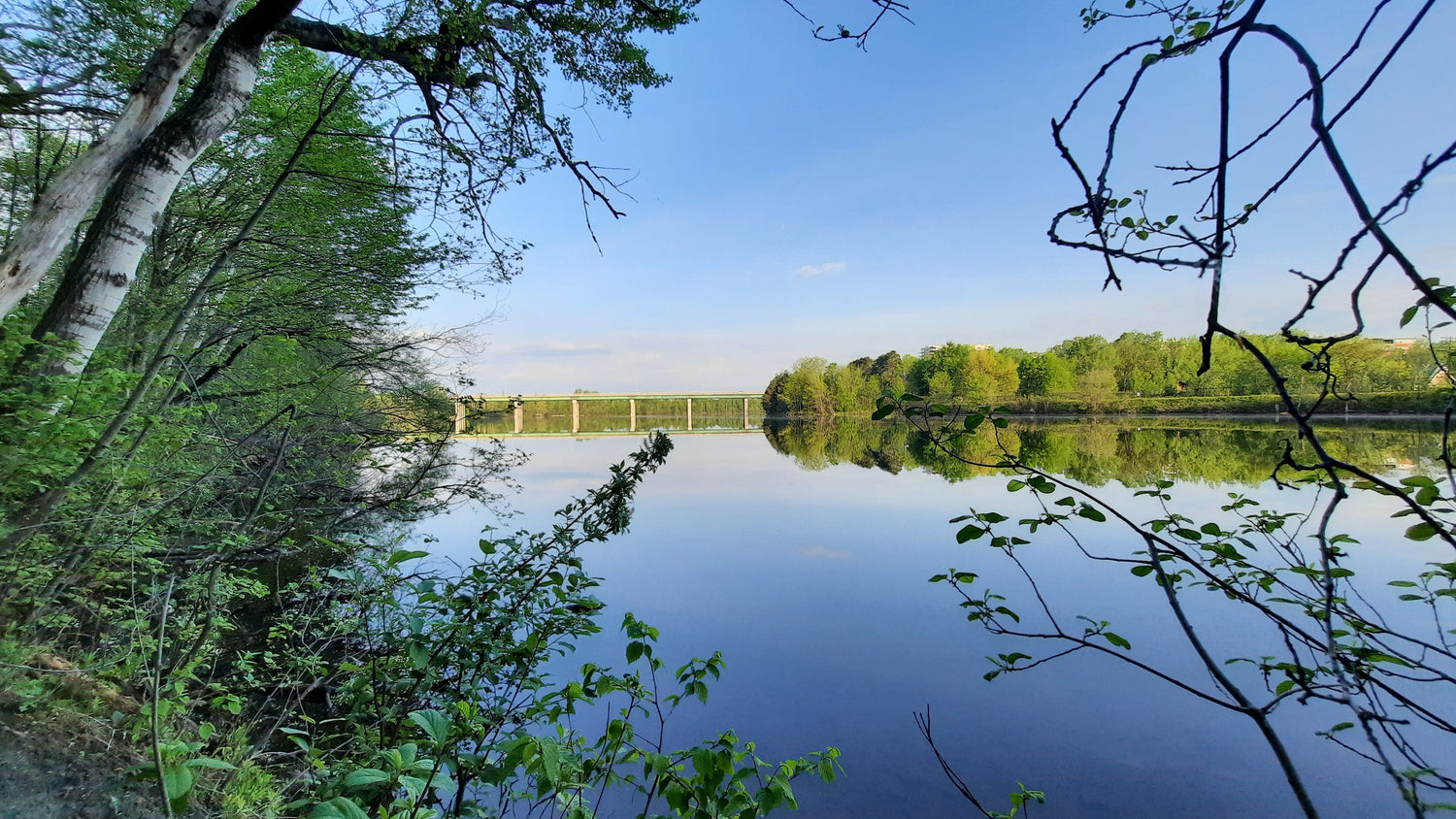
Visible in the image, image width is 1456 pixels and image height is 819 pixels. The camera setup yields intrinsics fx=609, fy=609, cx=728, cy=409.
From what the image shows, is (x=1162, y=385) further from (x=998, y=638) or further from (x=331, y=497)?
(x=331, y=497)

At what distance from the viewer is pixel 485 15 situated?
3031mm

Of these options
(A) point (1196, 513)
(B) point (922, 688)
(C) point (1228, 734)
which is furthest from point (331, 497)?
(A) point (1196, 513)

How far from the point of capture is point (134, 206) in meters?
2.27

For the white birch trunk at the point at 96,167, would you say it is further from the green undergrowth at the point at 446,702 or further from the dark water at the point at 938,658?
the dark water at the point at 938,658

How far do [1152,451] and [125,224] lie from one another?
22.7m

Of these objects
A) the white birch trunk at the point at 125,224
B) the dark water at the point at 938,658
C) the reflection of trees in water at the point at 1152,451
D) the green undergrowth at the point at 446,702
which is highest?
the white birch trunk at the point at 125,224

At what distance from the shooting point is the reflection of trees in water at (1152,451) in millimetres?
12555

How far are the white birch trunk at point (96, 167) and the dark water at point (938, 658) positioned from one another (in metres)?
4.02

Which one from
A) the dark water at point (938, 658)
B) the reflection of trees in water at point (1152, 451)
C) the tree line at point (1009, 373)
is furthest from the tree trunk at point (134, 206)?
the tree line at point (1009, 373)

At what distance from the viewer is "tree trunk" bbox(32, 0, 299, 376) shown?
2172mm

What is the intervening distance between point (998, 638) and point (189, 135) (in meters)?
6.80

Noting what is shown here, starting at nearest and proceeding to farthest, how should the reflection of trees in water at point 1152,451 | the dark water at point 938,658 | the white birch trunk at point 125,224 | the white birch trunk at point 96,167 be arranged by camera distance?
the white birch trunk at point 96,167
the white birch trunk at point 125,224
the dark water at point 938,658
the reflection of trees in water at point 1152,451

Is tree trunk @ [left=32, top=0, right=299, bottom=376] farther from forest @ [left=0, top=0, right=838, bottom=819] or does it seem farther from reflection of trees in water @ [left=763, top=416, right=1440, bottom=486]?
reflection of trees in water @ [left=763, top=416, right=1440, bottom=486]

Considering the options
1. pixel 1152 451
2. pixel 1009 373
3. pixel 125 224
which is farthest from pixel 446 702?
pixel 1009 373
